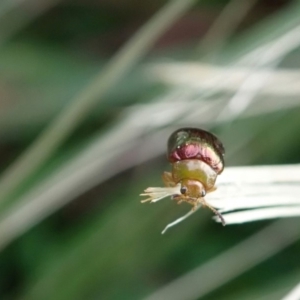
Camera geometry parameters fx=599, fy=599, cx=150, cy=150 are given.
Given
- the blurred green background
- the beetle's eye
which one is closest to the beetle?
the beetle's eye

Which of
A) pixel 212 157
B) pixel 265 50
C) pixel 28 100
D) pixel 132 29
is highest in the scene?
pixel 132 29

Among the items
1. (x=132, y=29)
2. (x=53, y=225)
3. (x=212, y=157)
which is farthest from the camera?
(x=132, y=29)

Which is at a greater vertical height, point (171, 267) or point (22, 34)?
point (22, 34)

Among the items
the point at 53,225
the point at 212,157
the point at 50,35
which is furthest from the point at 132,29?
the point at 212,157

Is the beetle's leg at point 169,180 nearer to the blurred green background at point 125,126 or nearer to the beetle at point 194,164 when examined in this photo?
the beetle at point 194,164

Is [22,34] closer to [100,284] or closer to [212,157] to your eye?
[100,284]

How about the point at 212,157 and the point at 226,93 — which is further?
the point at 226,93

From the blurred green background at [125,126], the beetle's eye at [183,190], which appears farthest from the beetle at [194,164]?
the blurred green background at [125,126]

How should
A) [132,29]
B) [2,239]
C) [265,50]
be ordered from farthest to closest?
[132,29] < [2,239] < [265,50]
